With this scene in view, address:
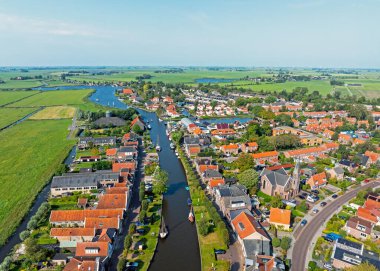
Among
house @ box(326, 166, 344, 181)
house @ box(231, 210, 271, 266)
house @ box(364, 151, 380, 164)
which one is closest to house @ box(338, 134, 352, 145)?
house @ box(364, 151, 380, 164)

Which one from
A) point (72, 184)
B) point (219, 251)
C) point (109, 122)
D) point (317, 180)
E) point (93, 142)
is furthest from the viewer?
point (109, 122)

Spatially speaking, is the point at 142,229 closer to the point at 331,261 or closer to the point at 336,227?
the point at 331,261

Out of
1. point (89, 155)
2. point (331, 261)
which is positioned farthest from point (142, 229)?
point (89, 155)

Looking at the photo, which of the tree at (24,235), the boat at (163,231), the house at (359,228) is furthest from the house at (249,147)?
the tree at (24,235)

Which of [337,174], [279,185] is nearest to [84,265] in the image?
[279,185]

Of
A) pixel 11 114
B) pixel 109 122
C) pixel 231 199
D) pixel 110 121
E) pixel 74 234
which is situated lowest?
pixel 74 234

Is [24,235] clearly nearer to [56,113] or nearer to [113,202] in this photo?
[113,202]
